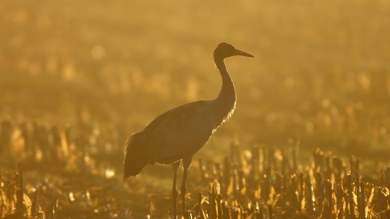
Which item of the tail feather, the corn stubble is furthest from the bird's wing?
the corn stubble

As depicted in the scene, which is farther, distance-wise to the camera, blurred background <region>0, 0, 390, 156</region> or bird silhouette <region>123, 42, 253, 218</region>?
blurred background <region>0, 0, 390, 156</region>

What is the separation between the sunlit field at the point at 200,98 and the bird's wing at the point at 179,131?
0.86m

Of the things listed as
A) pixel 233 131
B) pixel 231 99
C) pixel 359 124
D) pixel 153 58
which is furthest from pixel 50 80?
pixel 231 99

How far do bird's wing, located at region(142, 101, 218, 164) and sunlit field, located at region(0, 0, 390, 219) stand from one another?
862 millimetres

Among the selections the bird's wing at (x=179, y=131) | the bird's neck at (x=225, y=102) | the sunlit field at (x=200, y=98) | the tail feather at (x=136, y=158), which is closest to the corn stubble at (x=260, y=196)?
the sunlit field at (x=200, y=98)

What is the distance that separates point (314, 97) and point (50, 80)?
902 centimetres

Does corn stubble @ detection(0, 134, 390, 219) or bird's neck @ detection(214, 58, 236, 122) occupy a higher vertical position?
bird's neck @ detection(214, 58, 236, 122)

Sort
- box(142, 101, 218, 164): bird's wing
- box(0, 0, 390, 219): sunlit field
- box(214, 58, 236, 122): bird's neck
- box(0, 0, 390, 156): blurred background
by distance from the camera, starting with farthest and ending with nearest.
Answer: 1. box(0, 0, 390, 156): blurred background
2. box(214, 58, 236, 122): bird's neck
3. box(142, 101, 218, 164): bird's wing
4. box(0, 0, 390, 219): sunlit field

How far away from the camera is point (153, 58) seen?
3678 cm

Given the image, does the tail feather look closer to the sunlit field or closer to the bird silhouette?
the bird silhouette

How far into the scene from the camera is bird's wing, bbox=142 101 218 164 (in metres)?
15.9

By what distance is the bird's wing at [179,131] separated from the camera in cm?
1589

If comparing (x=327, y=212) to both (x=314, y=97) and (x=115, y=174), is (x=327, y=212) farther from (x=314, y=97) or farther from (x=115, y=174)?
(x=314, y=97)

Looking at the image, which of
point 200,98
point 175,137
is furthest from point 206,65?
point 175,137
